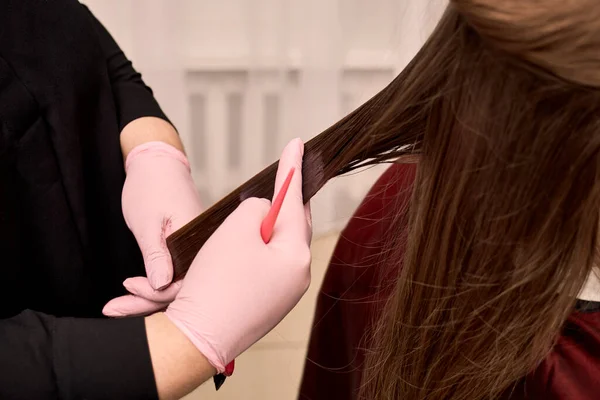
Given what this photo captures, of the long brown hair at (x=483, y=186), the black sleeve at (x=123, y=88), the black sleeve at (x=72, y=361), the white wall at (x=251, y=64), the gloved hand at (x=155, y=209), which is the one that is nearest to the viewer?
the long brown hair at (x=483, y=186)

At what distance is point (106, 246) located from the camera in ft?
2.78

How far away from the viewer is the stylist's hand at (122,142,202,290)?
714mm

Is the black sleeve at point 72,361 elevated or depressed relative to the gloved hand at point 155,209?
depressed

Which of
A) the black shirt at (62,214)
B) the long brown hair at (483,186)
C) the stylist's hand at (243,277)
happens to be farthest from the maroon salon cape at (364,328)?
the black shirt at (62,214)

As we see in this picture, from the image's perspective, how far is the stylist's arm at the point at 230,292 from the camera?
1.96ft

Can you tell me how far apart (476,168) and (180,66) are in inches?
38.3

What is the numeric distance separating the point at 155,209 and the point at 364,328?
0.31 m

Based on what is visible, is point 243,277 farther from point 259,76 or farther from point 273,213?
point 259,76

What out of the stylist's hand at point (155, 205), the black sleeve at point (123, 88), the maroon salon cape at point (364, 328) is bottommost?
the maroon salon cape at point (364, 328)

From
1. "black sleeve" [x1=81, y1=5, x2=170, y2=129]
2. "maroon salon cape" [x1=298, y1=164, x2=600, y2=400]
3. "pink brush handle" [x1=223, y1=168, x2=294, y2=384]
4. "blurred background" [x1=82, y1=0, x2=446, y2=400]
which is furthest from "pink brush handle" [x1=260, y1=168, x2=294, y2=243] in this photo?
"blurred background" [x1=82, y1=0, x2=446, y2=400]

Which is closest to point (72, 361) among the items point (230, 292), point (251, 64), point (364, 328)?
point (230, 292)

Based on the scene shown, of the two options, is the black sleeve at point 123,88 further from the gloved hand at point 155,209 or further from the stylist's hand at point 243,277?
the stylist's hand at point 243,277

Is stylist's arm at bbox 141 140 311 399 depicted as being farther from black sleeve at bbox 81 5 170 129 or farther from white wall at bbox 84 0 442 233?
white wall at bbox 84 0 442 233

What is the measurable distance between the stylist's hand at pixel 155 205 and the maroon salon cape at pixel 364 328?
0.75 ft
